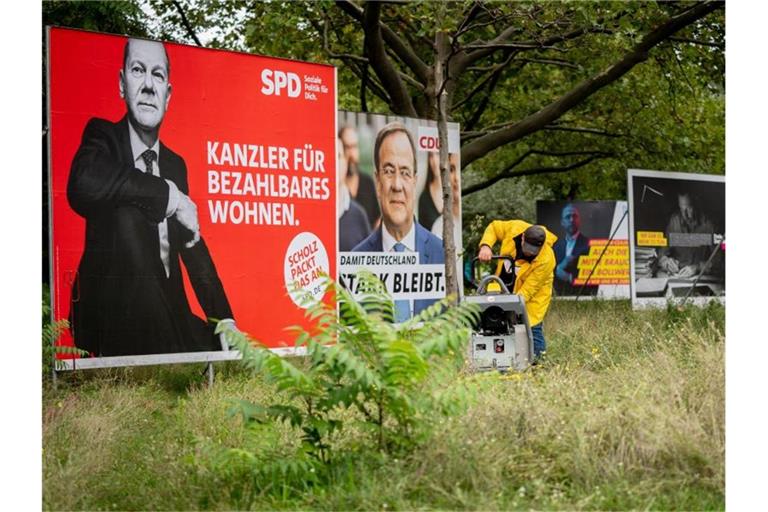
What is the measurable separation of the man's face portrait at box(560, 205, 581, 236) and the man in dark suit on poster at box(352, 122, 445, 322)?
13869 millimetres

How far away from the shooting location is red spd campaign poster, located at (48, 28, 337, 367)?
1069 centimetres

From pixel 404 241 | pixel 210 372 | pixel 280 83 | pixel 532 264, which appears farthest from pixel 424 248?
pixel 210 372

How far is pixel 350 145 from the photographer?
13750 millimetres

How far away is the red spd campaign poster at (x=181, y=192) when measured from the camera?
10688mm

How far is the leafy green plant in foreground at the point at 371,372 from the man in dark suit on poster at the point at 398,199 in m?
7.04

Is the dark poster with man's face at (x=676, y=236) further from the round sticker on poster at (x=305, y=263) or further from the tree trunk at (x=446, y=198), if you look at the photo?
the round sticker on poster at (x=305, y=263)

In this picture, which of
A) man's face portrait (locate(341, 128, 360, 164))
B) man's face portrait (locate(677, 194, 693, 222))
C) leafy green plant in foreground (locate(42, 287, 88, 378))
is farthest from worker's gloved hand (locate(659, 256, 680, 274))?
leafy green plant in foreground (locate(42, 287, 88, 378))

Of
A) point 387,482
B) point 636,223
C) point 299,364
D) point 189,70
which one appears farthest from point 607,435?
point 636,223

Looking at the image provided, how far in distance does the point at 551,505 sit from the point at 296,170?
6901 millimetres

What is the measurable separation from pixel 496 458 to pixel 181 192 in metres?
5.83

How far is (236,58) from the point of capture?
468 inches

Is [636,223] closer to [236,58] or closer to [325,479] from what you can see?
[236,58]

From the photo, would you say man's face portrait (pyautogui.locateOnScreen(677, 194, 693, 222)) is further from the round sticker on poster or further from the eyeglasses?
the round sticker on poster

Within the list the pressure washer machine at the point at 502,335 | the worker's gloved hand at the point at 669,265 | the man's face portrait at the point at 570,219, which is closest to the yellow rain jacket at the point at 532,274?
the pressure washer machine at the point at 502,335
